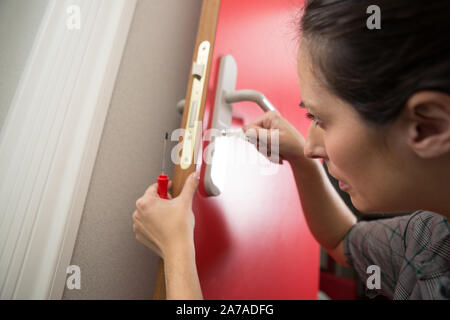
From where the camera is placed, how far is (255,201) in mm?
675

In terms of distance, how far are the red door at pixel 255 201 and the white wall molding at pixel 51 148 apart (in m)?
0.22

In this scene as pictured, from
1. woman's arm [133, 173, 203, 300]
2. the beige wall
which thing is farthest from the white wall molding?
woman's arm [133, 173, 203, 300]

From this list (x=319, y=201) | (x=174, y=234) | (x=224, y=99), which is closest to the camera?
(x=174, y=234)

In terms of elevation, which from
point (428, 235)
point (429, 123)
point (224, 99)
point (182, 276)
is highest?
point (224, 99)

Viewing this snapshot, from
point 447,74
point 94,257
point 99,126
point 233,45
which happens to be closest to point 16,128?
point 99,126

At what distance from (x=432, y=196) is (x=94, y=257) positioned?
0.59 meters

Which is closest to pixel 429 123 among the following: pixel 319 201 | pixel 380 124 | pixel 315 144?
pixel 380 124

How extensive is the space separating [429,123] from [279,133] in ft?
0.92

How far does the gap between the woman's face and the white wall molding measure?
1.27 ft

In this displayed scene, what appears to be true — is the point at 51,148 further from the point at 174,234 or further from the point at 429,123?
the point at 429,123

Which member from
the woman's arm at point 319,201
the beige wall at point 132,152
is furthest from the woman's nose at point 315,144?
the beige wall at point 132,152

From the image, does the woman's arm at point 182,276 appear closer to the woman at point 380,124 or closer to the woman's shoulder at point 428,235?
the woman at point 380,124
